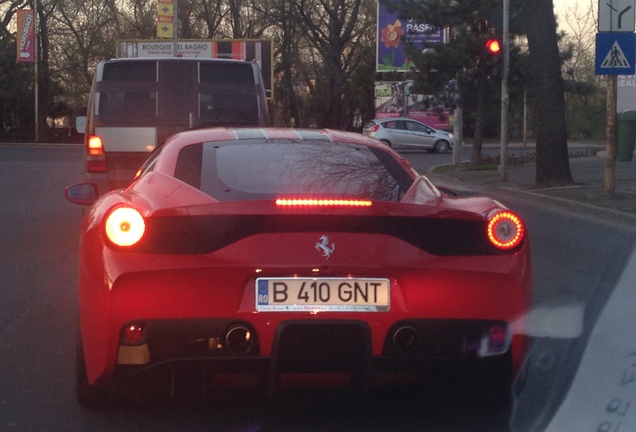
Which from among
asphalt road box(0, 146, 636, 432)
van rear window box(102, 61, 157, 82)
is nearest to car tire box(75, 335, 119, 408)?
asphalt road box(0, 146, 636, 432)

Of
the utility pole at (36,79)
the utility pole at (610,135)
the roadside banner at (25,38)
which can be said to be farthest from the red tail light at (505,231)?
the utility pole at (36,79)

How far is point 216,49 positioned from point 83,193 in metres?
45.1

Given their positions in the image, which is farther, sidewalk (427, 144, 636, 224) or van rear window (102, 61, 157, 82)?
sidewalk (427, 144, 636, 224)

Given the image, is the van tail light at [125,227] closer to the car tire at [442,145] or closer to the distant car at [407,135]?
the distant car at [407,135]

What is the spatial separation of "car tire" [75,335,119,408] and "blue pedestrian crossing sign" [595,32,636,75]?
12291 millimetres

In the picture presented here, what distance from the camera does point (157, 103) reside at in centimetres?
1268

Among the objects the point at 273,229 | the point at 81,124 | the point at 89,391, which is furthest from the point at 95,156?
the point at 273,229

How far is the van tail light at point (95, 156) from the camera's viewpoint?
11.7 m

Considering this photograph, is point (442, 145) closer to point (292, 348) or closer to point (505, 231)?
point (505, 231)

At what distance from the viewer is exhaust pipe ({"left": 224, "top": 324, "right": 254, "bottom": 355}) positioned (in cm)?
420

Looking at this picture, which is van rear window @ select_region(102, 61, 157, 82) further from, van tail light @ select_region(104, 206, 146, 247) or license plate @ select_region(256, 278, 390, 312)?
license plate @ select_region(256, 278, 390, 312)

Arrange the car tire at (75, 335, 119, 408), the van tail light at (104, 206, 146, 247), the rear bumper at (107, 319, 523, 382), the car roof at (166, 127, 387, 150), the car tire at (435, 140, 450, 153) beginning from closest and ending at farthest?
the rear bumper at (107, 319, 523, 382)
the van tail light at (104, 206, 146, 247)
the car tire at (75, 335, 119, 408)
the car roof at (166, 127, 387, 150)
the car tire at (435, 140, 450, 153)

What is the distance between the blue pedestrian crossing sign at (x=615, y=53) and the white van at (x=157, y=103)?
5.61m

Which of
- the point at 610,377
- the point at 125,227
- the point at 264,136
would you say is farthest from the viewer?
the point at 264,136
